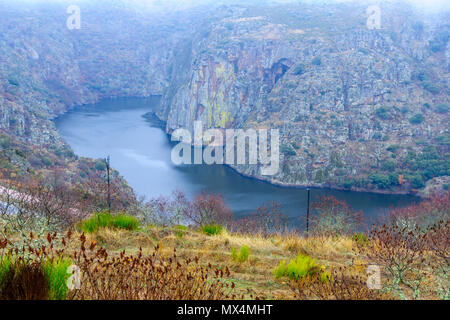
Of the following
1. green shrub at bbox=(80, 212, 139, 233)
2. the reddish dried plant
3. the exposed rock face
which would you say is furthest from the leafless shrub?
the exposed rock face

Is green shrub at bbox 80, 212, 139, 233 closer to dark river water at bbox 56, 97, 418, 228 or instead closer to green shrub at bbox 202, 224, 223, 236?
green shrub at bbox 202, 224, 223, 236

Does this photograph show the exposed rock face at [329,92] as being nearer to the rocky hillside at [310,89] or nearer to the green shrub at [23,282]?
the rocky hillside at [310,89]

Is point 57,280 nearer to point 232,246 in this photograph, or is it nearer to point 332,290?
point 332,290

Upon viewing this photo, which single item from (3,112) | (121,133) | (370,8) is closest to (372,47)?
(370,8)

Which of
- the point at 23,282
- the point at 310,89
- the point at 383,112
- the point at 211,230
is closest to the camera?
the point at 23,282

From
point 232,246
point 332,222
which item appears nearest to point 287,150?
point 332,222

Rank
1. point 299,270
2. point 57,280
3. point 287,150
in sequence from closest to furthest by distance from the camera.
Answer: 1. point 57,280
2. point 299,270
3. point 287,150
